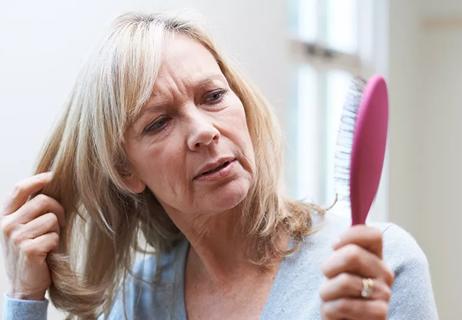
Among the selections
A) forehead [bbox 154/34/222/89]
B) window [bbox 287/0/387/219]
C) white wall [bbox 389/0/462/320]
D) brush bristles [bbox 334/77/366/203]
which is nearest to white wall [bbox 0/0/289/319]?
forehead [bbox 154/34/222/89]

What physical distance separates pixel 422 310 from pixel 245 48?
1245 millimetres

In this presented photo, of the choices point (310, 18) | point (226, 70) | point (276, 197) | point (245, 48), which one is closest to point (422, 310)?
point (276, 197)

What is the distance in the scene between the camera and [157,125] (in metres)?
1.07

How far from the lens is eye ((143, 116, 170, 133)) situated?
106cm

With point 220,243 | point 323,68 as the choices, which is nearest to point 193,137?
point 220,243

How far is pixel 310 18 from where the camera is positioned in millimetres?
2811

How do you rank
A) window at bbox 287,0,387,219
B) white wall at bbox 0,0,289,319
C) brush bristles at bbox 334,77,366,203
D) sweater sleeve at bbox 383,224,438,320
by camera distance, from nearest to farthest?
brush bristles at bbox 334,77,366,203 → sweater sleeve at bbox 383,224,438,320 → white wall at bbox 0,0,289,319 → window at bbox 287,0,387,219

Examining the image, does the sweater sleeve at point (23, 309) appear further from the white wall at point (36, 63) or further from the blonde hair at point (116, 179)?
the white wall at point (36, 63)

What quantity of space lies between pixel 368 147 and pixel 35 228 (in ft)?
2.13

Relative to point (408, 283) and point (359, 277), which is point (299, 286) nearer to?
point (408, 283)

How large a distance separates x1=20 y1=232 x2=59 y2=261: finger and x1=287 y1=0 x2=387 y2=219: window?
155 centimetres

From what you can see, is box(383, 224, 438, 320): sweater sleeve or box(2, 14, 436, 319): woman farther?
box(2, 14, 436, 319): woman

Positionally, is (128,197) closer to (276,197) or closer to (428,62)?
(276,197)

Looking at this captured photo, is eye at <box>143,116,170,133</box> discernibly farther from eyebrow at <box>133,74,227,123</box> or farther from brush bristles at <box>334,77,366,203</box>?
brush bristles at <box>334,77,366,203</box>
